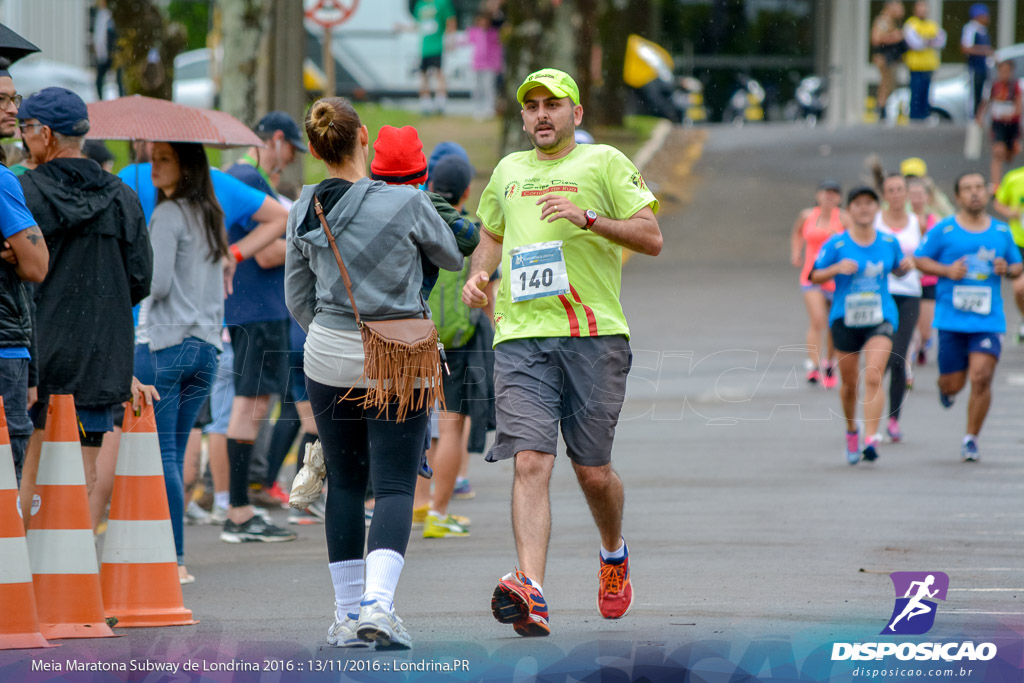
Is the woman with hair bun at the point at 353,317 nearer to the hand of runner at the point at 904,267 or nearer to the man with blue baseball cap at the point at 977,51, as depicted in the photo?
the hand of runner at the point at 904,267

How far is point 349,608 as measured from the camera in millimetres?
5777

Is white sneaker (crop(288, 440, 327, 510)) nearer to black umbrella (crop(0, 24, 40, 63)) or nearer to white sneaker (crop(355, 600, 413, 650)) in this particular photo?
white sneaker (crop(355, 600, 413, 650))

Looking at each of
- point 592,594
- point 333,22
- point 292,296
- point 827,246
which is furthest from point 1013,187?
point 292,296

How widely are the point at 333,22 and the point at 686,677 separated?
1075 cm

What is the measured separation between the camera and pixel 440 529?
27.9ft

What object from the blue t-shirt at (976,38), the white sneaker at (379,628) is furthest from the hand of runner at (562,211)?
the blue t-shirt at (976,38)

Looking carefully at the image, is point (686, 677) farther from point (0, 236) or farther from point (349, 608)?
point (0, 236)

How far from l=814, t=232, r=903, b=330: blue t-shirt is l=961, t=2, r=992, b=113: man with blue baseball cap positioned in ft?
36.2

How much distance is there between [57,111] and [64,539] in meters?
1.64

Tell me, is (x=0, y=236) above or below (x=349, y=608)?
above

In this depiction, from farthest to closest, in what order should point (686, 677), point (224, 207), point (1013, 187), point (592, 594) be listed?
point (1013, 187), point (224, 207), point (592, 594), point (686, 677)

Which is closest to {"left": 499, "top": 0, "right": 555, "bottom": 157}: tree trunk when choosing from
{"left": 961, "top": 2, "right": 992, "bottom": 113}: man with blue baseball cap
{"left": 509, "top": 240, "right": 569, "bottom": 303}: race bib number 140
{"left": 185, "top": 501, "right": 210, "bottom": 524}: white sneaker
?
{"left": 961, "top": 2, "right": 992, "bottom": 113}: man with blue baseball cap

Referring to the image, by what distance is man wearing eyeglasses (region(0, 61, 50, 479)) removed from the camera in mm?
5699

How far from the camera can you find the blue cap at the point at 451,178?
27.1 feet
